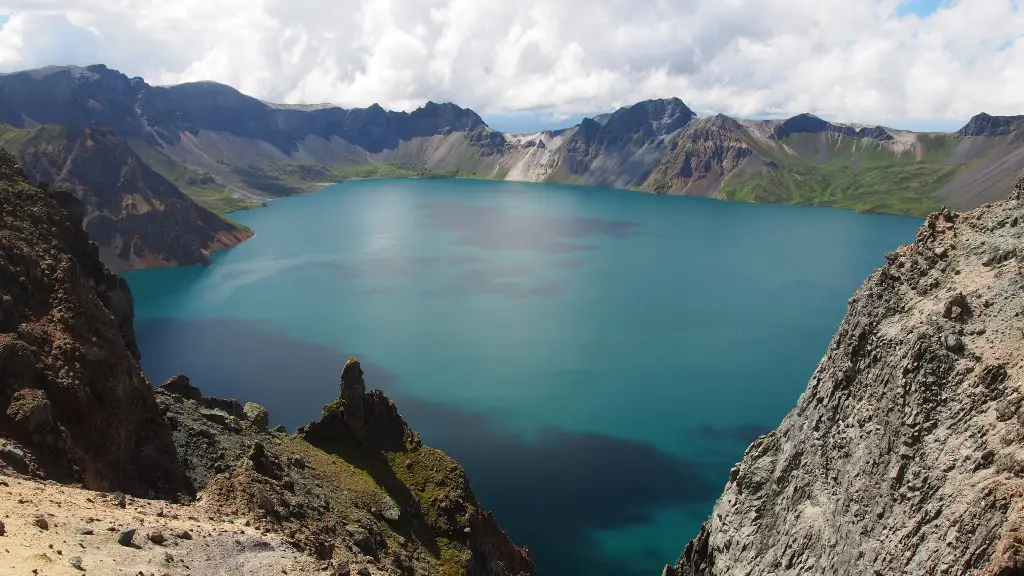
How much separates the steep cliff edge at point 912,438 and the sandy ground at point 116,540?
19.4 m

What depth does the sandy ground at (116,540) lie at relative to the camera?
18.7 meters

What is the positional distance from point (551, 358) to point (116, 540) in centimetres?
8105

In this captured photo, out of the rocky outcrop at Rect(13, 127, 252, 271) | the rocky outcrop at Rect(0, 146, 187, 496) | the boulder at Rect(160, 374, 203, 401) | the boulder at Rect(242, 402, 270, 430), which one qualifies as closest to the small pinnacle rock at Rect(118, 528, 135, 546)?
the rocky outcrop at Rect(0, 146, 187, 496)

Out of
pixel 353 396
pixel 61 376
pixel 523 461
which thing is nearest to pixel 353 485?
pixel 353 396

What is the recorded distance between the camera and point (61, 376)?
32.4 meters

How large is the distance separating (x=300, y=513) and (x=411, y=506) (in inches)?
441

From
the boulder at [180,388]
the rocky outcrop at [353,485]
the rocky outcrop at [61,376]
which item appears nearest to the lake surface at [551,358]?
the rocky outcrop at [353,485]

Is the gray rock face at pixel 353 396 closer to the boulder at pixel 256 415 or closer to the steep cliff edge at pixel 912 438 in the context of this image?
the boulder at pixel 256 415

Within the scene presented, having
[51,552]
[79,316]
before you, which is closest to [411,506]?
[79,316]

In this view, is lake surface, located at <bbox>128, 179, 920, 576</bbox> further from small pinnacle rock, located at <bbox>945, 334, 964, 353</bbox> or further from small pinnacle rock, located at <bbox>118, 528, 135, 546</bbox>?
small pinnacle rock, located at <bbox>118, 528, 135, 546</bbox>

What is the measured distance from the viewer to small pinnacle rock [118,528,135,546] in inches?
814

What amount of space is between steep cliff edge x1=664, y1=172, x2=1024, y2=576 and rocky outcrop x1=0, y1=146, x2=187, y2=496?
2987 centimetres

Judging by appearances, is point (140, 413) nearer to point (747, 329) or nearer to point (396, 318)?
point (396, 318)

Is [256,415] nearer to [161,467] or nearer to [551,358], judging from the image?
[161,467]
